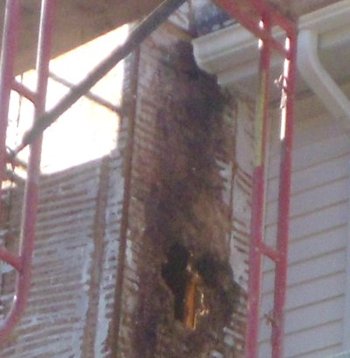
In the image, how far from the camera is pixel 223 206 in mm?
7824

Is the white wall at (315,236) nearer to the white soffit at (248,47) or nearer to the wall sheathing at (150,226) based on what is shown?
the wall sheathing at (150,226)

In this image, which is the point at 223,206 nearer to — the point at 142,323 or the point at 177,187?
the point at 177,187

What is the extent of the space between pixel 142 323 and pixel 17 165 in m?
0.90

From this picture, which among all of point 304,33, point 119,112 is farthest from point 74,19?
point 304,33

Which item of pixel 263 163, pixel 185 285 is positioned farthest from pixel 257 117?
pixel 185 285

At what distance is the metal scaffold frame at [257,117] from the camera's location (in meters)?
6.01

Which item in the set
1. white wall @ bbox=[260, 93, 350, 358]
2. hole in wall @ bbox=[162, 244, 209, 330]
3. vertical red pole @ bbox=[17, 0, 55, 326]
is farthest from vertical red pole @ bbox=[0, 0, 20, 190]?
white wall @ bbox=[260, 93, 350, 358]

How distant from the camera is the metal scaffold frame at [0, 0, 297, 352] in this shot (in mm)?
6008

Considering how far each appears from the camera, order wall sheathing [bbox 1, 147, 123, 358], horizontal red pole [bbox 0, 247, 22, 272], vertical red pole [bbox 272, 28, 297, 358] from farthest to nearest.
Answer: wall sheathing [bbox 1, 147, 123, 358], vertical red pole [bbox 272, 28, 297, 358], horizontal red pole [bbox 0, 247, 22, 272]

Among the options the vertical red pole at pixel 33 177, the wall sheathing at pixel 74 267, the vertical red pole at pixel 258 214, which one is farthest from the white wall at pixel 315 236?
the vertical red pole at pixel 33 177

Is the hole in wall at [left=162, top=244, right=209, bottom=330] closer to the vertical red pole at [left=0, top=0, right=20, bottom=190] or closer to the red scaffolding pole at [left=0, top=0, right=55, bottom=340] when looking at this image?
the red scaffolding pole at [left=0, top=0, right=55, bottom=340]

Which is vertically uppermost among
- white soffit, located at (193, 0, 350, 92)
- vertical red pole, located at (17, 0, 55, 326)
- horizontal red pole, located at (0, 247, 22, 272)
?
white soffit, located at (193, 0, 350, 92)

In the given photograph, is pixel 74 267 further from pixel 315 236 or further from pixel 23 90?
pixel 23 90

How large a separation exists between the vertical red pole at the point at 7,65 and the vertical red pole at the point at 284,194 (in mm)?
1212
